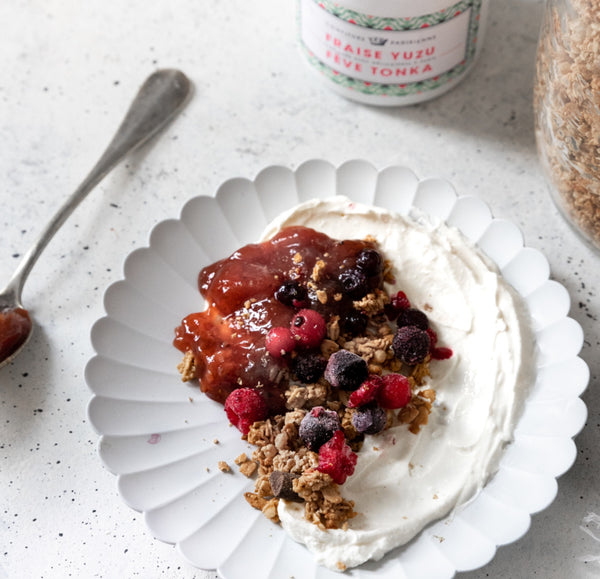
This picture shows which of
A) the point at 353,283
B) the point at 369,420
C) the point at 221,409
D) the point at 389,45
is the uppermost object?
the point at 389,45

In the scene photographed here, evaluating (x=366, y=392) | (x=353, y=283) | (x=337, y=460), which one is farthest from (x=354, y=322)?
(x=337, y=460)

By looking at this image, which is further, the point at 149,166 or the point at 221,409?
the point at 149,166

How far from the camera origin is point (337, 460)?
1.42m

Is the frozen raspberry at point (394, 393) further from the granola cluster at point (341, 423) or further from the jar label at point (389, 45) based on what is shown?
the jar label at point (389, 45)

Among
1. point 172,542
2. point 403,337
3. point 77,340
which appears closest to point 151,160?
point 77,340

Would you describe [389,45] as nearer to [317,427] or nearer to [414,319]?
[414,319]

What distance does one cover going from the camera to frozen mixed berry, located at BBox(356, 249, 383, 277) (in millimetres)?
1621

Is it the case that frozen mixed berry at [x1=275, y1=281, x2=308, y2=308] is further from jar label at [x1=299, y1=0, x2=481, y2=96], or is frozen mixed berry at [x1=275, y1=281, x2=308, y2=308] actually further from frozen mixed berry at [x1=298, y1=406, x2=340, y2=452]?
jar label at [x1=299, y1=0, x2=481, y2=96]

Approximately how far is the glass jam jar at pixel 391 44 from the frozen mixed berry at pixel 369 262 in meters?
0.56

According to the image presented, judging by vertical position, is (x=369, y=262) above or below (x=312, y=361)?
above

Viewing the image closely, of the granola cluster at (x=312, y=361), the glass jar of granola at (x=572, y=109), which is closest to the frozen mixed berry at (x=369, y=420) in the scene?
the granola cluster at (x=312, y=361)

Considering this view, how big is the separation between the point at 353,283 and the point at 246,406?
0.34 m

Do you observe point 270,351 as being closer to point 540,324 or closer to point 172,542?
point 172,542

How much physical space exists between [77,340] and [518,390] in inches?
39.0
